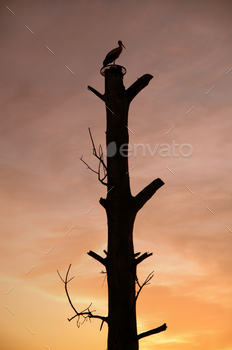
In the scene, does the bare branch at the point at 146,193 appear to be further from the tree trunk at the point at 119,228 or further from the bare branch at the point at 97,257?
the bare branch at the point at 97,257

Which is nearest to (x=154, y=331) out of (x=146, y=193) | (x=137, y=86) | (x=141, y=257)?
(x=141, y=257)

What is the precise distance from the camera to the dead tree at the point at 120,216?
455cm

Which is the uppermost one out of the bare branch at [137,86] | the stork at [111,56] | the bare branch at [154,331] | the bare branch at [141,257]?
the stork at [111,56]

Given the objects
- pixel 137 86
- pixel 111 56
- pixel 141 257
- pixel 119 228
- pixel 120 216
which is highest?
pixel 111 56

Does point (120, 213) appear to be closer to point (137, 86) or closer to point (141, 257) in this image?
point (141, 257)

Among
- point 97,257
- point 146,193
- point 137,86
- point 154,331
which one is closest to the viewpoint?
point 154,331

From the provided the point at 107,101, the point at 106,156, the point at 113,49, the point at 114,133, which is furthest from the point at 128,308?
the point at 113,49

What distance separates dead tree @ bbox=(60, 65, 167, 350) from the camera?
14.9 ft

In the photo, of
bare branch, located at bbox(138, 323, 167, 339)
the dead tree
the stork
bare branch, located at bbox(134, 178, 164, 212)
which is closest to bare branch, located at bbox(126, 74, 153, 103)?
the dead tree

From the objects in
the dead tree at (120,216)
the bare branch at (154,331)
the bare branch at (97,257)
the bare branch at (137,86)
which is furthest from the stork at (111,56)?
the bare branch at (154,331)

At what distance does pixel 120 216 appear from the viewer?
495 centimetres

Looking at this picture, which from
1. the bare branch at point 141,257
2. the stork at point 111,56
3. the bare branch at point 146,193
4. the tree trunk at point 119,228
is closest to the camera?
the tree trunk at point 119,228

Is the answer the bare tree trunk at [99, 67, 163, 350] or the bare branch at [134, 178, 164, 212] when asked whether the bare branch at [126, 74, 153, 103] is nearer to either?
the bare tree trunk at [99, 67, 163, 350]

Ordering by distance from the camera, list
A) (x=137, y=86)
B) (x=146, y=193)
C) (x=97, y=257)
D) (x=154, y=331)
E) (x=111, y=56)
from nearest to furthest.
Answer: (x=154, y=331) → (x=97, y=257) → (x=146, y=193) → (x=137, y=86) → (x=111, y=56)
